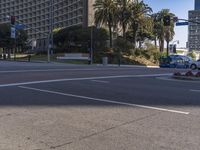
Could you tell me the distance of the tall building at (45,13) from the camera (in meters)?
123

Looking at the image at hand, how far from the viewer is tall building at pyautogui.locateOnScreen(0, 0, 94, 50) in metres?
123

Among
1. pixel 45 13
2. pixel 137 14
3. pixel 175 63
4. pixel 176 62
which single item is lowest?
pixel 175 63

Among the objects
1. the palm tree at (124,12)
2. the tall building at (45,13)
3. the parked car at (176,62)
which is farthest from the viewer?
the tall building at (45,13)

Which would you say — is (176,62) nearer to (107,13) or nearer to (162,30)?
(107,13)

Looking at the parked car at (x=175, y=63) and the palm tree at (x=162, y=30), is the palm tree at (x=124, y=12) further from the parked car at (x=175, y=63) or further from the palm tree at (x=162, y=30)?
the palm tree at (x=162, y=30)

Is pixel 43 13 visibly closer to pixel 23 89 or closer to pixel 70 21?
pixel 70 21

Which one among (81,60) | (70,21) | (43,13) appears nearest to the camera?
(81,60)

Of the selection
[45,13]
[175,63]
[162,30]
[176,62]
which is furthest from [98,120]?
[45,13]

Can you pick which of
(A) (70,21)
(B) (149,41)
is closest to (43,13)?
(A) (70,21)

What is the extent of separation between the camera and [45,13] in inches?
6196

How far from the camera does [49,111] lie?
420 inches

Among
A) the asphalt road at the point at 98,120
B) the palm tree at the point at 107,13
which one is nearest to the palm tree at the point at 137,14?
the palm tree at the point at 107,13

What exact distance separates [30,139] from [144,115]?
340 cm

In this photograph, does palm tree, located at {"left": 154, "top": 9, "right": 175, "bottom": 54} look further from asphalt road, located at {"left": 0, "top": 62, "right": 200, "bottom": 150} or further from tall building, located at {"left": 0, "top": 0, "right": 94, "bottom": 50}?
asphalt road, located at {"left": 0, "top": 62, "right": 200, "bottom": 150}
